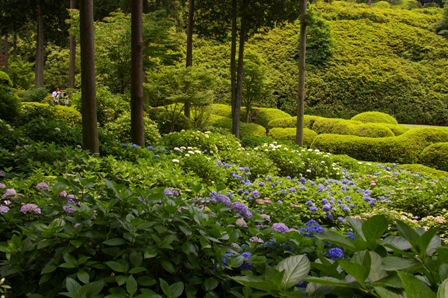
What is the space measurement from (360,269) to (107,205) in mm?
1261

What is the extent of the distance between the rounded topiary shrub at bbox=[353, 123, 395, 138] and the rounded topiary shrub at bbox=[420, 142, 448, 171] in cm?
265

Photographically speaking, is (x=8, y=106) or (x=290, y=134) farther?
(x=290, y=134)

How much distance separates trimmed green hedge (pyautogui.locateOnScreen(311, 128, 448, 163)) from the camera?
12.4 meters

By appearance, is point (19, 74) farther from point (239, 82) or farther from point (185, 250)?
point (185, 250)

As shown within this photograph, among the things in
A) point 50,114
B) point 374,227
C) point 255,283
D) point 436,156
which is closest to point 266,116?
point 436,156

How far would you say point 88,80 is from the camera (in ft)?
17.8

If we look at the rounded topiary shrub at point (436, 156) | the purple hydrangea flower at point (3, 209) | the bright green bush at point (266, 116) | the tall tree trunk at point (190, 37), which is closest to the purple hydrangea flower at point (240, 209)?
the purple hydrangea flower at point (3, 209)

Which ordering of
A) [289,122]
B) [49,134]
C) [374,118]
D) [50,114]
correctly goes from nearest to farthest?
[49,134] < [50,114] < [289,122] < [374,118]

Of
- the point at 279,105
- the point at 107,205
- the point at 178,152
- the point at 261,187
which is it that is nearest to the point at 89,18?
the point at 178,152

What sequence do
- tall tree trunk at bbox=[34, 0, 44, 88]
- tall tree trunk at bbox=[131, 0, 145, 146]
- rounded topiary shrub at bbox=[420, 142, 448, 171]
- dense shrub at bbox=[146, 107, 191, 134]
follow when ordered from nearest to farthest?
tall tree trunk at bbox=[131, 0, 145, 146]
rounded topiary shrub at bbox=[420, 142, 448, 171]
dense shrub at bbox=[146, 107, 191, 134]
tall tree trunk at bbox=[34, 0, 44, 88]

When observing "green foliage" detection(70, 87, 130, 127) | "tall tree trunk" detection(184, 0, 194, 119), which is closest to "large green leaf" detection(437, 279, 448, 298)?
"green foliage" detection(70, 87, 130, 127)

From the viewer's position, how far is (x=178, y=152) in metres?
6.93

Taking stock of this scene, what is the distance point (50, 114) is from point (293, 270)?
345 inches

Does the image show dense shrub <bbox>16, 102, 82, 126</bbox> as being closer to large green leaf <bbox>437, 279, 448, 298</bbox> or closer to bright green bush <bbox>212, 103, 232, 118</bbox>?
large green leaf <bbox>437, 279, 448, 298</bbox>
